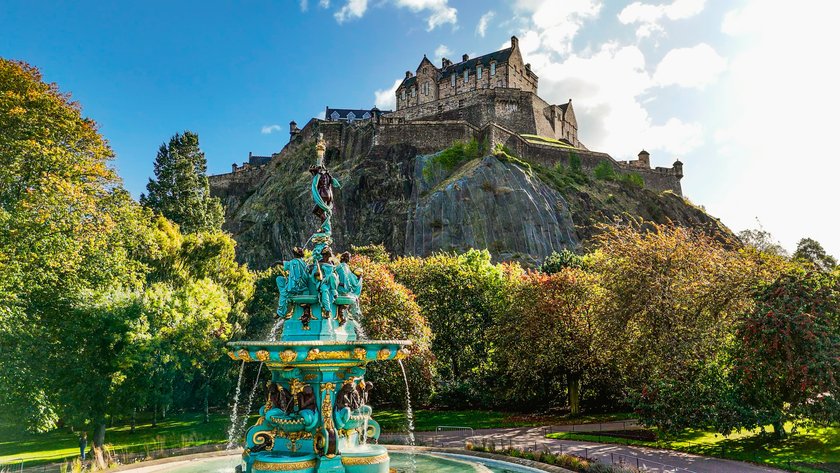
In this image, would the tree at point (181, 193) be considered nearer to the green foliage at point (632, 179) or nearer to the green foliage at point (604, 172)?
the green foliage at point (604, 172)

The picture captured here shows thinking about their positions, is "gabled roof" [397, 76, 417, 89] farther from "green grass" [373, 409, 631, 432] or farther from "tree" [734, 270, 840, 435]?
"tree" [734, 270, 840, 435]

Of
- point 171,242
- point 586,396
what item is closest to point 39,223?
point 171,242

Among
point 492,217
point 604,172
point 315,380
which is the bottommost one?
point 315,380

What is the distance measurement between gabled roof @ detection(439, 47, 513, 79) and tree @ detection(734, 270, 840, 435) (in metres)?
72.9

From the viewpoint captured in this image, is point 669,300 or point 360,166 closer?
point 669,300

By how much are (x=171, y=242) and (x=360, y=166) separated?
39637 mm

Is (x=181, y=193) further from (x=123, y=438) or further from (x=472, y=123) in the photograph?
(x=472, y=123)

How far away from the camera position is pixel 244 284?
36.5 meters

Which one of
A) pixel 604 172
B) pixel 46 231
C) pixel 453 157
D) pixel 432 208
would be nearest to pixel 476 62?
pixel 453 157

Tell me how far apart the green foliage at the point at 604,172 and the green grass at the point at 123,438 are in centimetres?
5733

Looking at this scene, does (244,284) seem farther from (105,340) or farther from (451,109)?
(451,109)

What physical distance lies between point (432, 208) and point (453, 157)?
10.8 meters

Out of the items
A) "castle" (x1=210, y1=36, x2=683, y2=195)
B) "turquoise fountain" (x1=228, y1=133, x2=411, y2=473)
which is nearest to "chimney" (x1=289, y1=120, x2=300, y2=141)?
"castle" (x1=210, y1=36, x2=683, y2=195)

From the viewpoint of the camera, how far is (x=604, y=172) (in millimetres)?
74938
